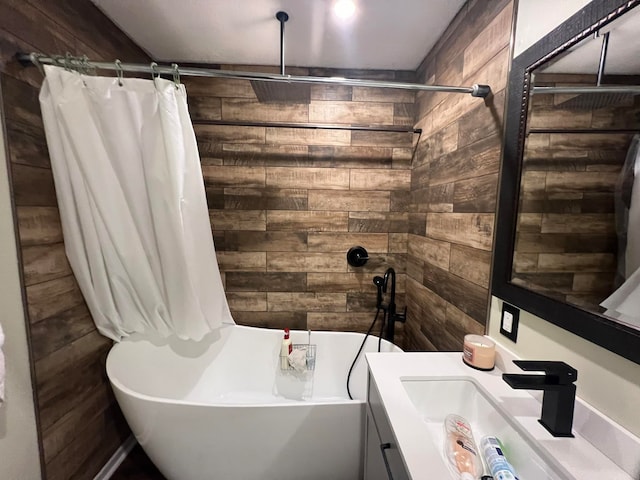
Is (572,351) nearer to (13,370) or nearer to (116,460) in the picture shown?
(13,370)

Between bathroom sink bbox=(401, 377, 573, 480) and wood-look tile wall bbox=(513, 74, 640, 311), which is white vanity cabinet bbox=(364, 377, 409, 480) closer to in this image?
bathroom sink bbox=(401, 377, 573, 480)

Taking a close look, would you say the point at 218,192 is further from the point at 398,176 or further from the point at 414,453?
the point at 414,453

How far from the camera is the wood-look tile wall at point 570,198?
66 centimetres

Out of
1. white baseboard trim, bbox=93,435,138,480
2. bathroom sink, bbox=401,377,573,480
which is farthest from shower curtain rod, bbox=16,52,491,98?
white baseboard trim, bbox=93,435,138,480

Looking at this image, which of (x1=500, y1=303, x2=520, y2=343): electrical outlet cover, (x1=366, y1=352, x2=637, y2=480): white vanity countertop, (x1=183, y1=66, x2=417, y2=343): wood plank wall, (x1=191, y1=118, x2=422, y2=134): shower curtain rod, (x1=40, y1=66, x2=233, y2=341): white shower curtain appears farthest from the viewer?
(x1=183, y1=66, x2=417, y2=343): wood plank wall

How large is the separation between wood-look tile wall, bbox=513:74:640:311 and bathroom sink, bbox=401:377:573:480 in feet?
1.31

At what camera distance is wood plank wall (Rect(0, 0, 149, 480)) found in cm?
105

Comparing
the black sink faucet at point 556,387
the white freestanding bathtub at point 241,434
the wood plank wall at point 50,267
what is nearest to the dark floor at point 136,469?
the wood plank wall at point 50,267

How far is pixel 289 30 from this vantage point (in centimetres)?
149

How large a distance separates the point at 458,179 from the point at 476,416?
1.00m

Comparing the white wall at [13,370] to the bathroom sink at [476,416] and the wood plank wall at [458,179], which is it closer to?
the bathroom sink at [476,416]

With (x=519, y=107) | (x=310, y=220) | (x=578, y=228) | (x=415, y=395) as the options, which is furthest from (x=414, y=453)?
(x=310, y=220)

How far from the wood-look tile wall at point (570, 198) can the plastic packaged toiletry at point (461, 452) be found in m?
0.48

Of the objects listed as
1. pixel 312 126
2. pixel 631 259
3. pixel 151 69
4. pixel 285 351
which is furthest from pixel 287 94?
pixel 631 259
